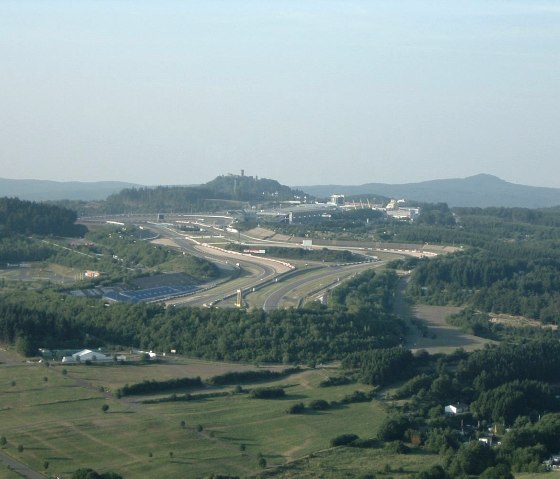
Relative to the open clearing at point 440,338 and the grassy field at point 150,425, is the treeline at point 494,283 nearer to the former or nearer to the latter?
the open clearing at point 440,338

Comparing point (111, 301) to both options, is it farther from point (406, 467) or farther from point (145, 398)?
point (406, 467)

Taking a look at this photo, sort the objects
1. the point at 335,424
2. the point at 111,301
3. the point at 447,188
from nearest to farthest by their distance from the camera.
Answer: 1. the point at 335,424
2. the point at 111,301
3. the point at 447,188

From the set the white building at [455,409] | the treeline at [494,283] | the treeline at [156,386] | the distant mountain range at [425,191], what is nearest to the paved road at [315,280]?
the treeline at [494,283]

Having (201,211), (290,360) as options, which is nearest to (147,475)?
(290,360)

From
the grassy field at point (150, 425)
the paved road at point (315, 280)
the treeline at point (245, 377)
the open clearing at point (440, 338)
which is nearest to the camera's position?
the grassy field at point (150, 425)

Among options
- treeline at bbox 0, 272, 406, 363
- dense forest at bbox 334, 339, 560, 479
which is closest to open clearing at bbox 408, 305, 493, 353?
treeline at bbox 0, 272, 406, 363

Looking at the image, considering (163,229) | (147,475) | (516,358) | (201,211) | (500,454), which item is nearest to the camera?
(147,475)

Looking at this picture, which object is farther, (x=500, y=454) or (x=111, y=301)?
(x=111, y=301)
